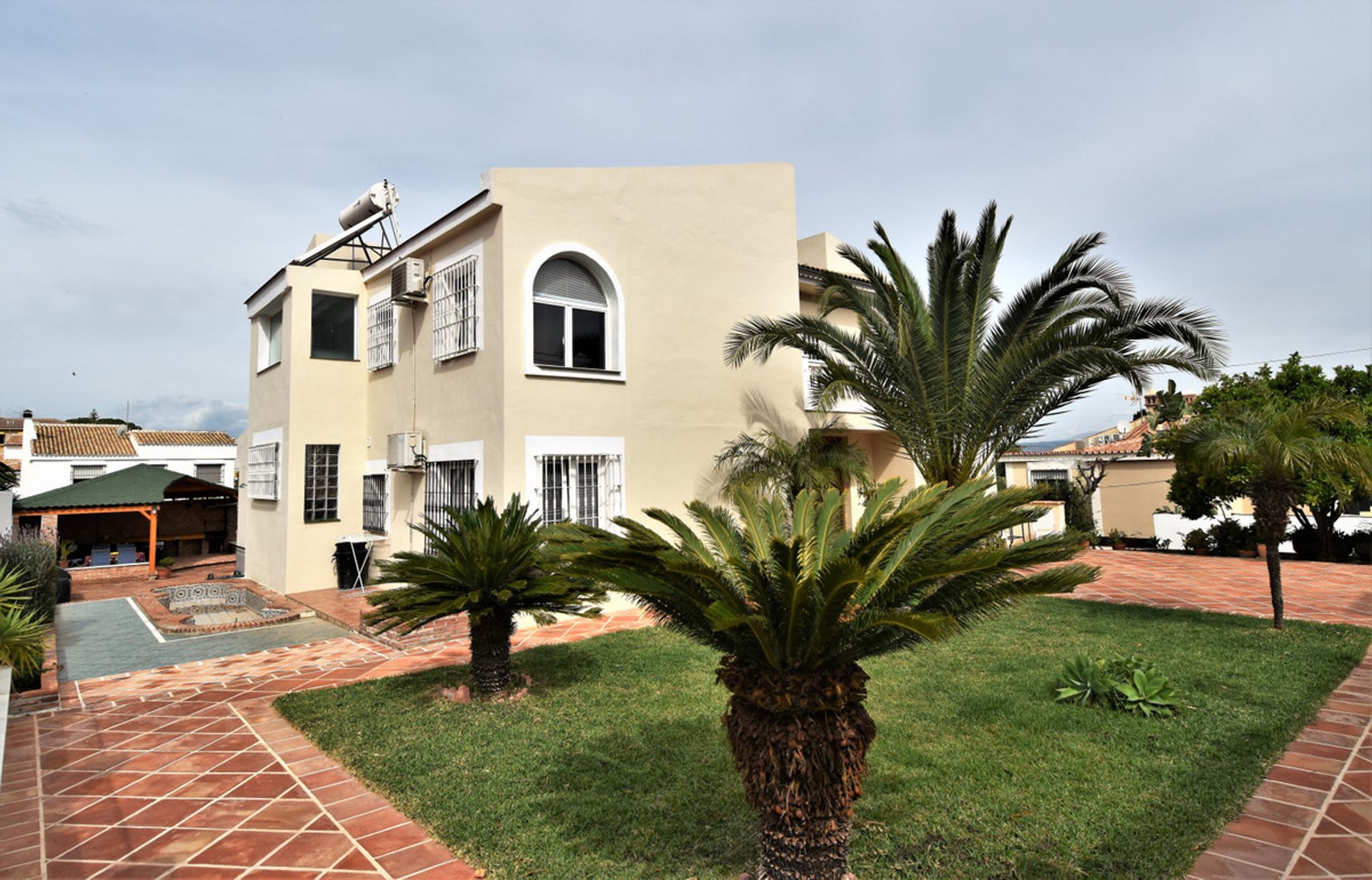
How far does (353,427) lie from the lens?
1477 cm

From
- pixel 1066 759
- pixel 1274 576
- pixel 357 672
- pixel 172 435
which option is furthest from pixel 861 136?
pixel 172 435

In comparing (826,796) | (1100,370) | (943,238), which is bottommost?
(826,796)

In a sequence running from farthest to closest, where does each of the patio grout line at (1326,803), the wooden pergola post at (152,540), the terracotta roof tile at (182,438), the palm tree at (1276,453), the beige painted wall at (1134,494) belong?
the terracotta roof tile at (182,438) < the beige painted wall at (1134,494) < the wooden pergola post at (152,540) < the palm tree at (1276,453) < the patio grout line at (1326,803)

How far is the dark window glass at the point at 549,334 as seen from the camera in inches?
444

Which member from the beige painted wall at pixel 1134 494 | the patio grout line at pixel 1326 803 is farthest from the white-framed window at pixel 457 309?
the beige painted wall at pixel 1134 494

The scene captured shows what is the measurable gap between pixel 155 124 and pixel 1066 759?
13.7 meters

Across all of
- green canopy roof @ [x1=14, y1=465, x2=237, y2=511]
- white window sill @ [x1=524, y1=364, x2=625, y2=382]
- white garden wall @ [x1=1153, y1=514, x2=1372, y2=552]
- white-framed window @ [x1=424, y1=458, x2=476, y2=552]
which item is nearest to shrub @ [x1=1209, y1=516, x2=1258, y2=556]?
white garden wall @ [x1=1153, y1=514, x2=1372, y2=552]

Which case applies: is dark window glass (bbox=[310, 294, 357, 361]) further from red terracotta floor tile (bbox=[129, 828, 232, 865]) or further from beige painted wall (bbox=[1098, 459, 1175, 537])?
beige painted wall (bbox=[1098, 459, 1175, 537])

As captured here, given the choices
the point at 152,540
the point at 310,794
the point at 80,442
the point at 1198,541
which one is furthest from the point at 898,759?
the point at 80,442

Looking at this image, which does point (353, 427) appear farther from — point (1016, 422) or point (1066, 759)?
point (1066, 759)

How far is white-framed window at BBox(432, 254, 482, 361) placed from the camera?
11.5 m

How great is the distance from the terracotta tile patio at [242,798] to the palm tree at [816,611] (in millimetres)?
1947

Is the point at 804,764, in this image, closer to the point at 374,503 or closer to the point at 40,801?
the point at 40,801

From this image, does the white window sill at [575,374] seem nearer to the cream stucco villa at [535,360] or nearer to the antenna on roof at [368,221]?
the cream stucco villa at [535,360]
